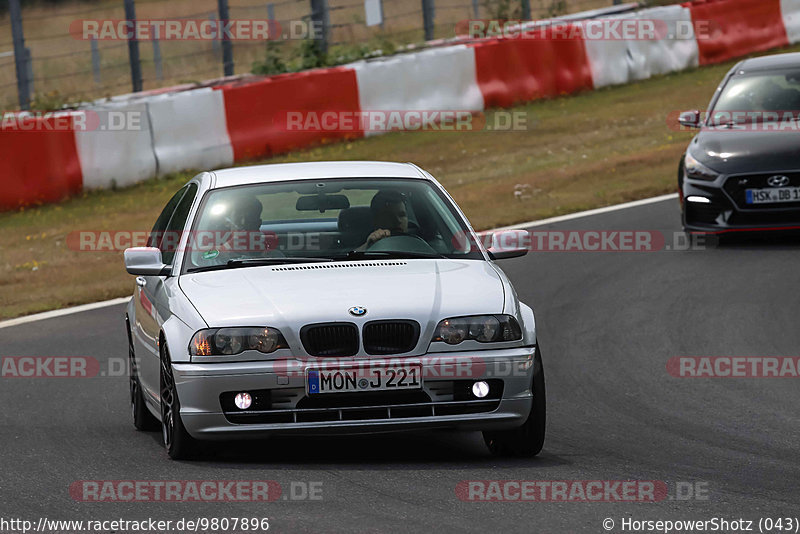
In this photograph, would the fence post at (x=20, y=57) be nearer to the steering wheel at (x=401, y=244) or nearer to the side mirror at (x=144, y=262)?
the side mirror at (x=144, y=262)

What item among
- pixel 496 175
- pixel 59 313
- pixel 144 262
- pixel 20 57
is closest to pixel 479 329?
pixel 144 262

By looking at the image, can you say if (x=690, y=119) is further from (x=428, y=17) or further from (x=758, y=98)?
(x=428, y=17)

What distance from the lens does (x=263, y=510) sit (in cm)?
605

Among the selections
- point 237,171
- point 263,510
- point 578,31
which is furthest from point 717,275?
point 578,31

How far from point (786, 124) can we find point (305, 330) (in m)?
8.97

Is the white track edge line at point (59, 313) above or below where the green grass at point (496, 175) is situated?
above

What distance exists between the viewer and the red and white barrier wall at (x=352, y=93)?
19219 mm

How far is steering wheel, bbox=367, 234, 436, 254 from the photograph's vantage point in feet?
25.9

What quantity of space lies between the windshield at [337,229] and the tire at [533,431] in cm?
100

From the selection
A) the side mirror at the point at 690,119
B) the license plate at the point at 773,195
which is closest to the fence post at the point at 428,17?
the side mirror at the point at 690,119

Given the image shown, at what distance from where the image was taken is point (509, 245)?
26.6 feet

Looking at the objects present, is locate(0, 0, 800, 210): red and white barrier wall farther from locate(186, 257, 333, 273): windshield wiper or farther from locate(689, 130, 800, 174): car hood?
locate(186, 257, 333, 273): windshield wiper

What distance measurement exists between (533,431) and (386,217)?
5.11ft

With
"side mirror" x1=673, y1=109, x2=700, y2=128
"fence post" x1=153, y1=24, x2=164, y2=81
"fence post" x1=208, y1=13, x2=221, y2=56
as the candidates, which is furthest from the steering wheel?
"fence post" x1=153, y1=24, x2=164, y2=81
